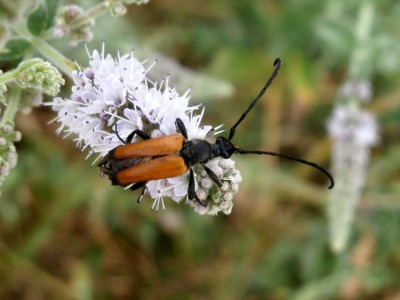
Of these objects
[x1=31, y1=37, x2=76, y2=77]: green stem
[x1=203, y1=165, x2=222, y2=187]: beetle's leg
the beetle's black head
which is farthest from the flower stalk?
[x1=31, y1=37, x2=76, y2=77]: green stem

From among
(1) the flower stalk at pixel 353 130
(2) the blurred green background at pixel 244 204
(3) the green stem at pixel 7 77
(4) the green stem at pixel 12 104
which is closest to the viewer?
(3) the green stem at pixel 7 77

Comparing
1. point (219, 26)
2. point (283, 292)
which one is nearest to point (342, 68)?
point (219, 26)

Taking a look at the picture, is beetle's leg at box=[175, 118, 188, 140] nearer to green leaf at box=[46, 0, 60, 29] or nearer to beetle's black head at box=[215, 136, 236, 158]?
beetle's black head at box=[215, 136, 236, 158]

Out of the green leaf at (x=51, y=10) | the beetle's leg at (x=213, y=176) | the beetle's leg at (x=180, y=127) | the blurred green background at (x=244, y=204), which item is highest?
the blurred green background at (x=244, y=204)

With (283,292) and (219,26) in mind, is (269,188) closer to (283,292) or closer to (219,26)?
(283,292)

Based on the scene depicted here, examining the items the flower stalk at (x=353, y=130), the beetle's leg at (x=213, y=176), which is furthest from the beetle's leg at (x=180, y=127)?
the flower stalk at (x=353, y=130)

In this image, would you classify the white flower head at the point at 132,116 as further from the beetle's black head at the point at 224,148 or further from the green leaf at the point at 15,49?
the green leaf at the point at 15,49
